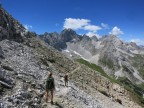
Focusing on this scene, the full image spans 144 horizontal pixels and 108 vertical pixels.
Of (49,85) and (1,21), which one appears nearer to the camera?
(49,85)

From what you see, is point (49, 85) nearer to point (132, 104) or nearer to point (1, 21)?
point (1, 21)

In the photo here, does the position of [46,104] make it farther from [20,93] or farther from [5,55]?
[5,55]

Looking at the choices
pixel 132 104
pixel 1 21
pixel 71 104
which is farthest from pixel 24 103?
pixel 132 104

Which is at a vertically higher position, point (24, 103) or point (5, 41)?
point (5, 41)

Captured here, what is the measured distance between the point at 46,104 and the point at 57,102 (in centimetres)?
255

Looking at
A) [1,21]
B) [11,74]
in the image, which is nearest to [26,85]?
[11,74]

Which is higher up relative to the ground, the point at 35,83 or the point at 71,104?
the point at 35,83

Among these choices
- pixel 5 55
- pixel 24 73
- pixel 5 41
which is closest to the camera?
pixel 24 73

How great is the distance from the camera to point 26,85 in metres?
27.9

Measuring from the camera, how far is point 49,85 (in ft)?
90.6

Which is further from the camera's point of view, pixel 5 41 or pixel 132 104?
pixel 132 104

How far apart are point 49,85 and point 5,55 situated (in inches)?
420

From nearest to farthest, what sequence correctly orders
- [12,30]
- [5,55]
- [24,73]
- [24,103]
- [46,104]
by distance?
[24,103] < [46,104] < [24,73] < [5,55] < [12,30]

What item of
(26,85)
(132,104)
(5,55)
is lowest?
(132,104)
